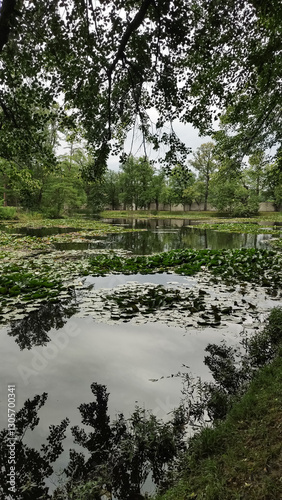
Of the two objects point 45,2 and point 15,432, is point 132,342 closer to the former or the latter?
point 15,432

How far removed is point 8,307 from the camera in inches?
228

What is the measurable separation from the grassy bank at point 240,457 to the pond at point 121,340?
73cm

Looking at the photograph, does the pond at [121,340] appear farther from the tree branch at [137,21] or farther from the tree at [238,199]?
the tree at [238,199]

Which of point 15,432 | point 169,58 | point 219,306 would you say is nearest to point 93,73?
point 169,58

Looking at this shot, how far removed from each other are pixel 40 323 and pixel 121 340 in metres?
1.90

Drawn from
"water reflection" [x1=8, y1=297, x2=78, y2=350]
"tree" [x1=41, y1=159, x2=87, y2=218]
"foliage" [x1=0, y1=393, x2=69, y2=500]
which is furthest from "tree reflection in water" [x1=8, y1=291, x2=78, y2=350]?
"tree" [x1=41, y1=159, x2=87, y2=218]

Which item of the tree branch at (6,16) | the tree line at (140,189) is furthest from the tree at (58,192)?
the tree branch at (6,16)

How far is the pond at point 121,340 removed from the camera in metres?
3.39

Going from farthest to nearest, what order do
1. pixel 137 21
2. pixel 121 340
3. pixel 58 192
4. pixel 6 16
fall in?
pixel 58 192
pixel 121 340
pixel 137 21
pixel 6 16

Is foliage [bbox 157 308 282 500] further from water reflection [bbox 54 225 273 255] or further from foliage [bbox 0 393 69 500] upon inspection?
water reflection [bbox 54 225 273 255]

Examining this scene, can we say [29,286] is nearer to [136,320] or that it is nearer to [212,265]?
[136,320]

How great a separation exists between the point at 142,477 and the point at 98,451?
50cm

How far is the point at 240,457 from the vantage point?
2.19 m

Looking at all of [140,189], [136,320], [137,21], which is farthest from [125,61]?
[140,189]
